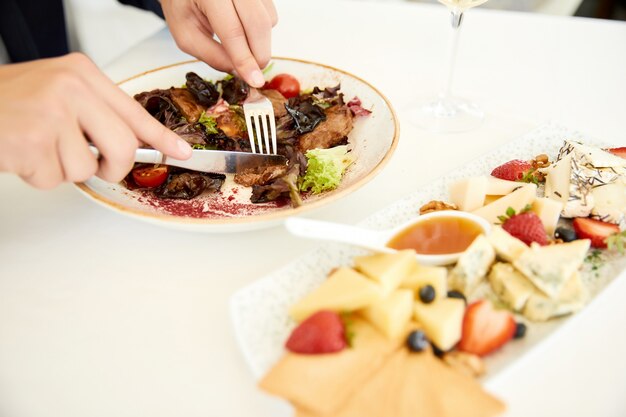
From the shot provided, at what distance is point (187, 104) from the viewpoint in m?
2.00

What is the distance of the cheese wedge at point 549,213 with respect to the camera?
4.76ft

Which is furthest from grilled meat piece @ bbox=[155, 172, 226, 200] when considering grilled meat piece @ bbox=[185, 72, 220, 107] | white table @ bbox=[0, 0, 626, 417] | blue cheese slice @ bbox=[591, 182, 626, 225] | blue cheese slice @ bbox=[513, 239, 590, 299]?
blue cheese slice @ bbox=[591, 182, 626, 225]

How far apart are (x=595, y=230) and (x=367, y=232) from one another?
662 millimetres

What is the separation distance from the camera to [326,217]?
5.43 feet

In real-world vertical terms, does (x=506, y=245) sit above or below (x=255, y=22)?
below

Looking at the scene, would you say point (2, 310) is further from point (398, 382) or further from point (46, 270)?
point (398, 382)

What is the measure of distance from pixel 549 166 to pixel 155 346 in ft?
4.51

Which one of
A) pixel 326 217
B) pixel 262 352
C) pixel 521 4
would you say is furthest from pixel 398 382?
pixel 521 4

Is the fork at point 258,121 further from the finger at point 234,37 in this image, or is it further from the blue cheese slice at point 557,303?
the blue cheese slice at point 557,303

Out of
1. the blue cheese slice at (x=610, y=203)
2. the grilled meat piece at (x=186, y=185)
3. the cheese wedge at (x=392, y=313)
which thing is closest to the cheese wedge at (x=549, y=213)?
the blue cheese slice at (x=610, y=203)

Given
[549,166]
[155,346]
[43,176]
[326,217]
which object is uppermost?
[43,176]

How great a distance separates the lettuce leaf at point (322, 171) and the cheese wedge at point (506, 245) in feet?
1.87

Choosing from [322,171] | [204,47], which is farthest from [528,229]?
[204,47]

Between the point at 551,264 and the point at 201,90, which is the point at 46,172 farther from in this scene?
the point at 551,264
